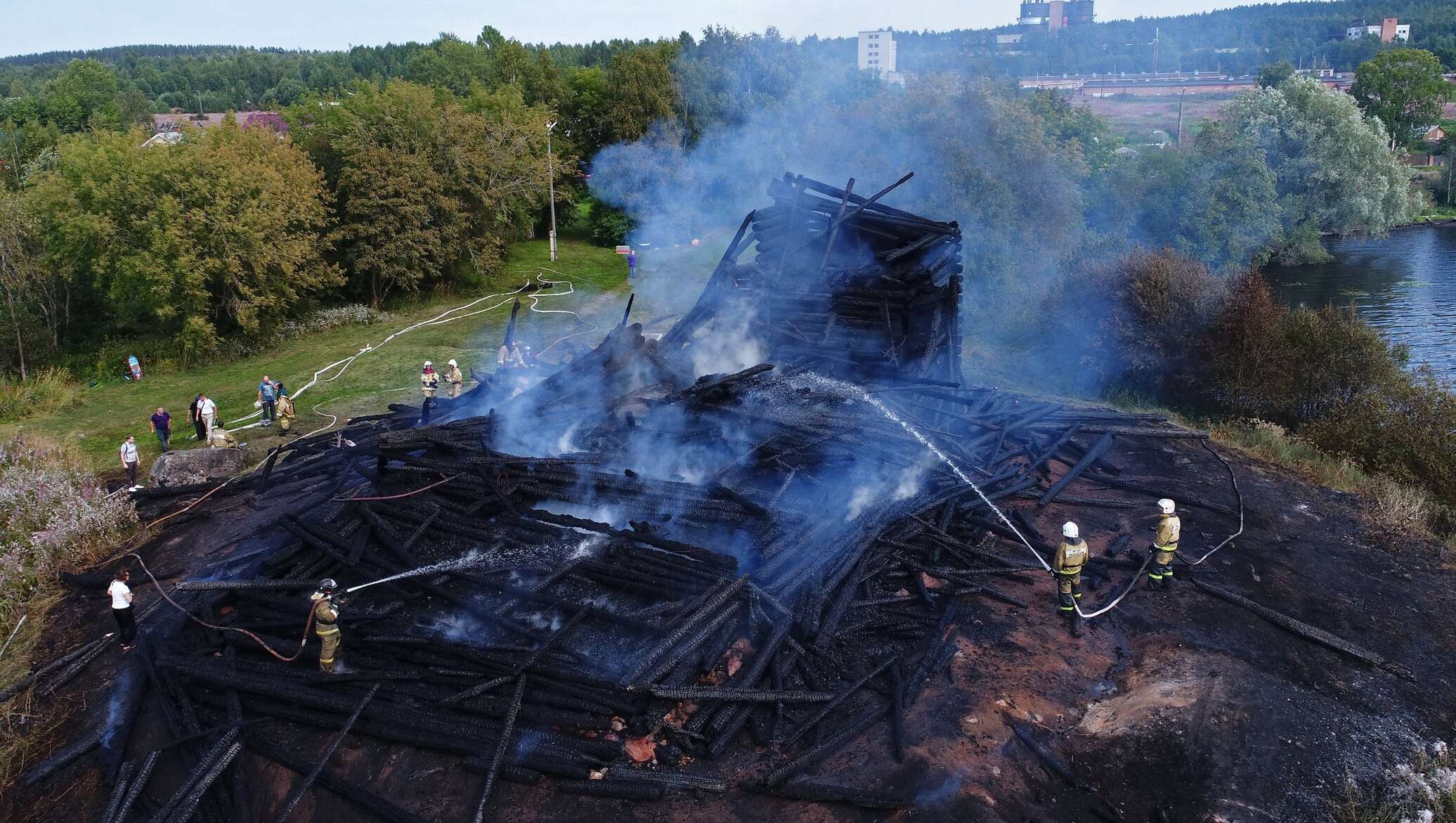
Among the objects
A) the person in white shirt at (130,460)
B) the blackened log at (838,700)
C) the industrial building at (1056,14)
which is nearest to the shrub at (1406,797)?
the blackened log at (838,700)

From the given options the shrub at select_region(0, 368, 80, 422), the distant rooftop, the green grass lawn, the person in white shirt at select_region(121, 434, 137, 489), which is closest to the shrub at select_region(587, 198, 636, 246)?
the green grass lawn

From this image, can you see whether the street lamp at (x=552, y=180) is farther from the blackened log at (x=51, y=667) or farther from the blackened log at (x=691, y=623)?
the blackened log at (x=691, y=623)

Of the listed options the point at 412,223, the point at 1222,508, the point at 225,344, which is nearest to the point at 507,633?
the point at 1222,508

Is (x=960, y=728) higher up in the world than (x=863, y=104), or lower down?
lower down

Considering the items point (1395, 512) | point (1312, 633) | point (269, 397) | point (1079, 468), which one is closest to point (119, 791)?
point (1312, 633)

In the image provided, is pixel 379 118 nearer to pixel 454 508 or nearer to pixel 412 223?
pixel 412 223

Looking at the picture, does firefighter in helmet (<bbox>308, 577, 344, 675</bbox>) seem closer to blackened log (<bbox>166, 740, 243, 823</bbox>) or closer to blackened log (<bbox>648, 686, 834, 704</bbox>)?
blackened log (<bbox>166, 740, 243, 823</bbox>)
